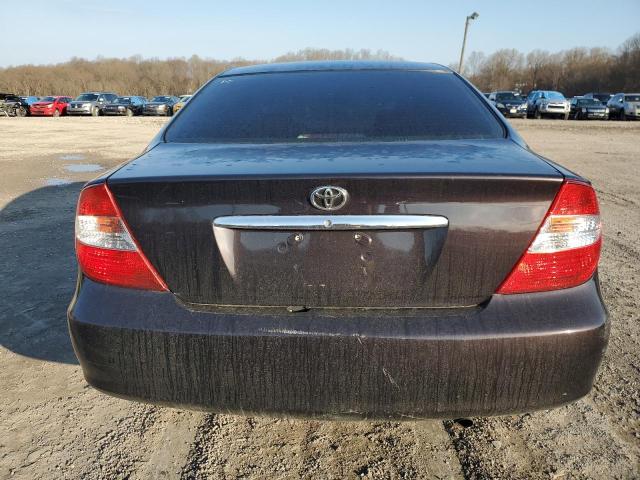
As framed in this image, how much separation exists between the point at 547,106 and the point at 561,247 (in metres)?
35.1

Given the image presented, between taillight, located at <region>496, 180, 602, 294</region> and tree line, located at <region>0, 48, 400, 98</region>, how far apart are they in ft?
252

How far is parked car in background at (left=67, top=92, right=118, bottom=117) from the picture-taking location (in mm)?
36281

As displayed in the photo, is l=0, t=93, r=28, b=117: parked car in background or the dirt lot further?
l=0, t=93, r=28, b=117: parked car in background

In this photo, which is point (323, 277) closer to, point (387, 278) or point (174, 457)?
point (387, 278)

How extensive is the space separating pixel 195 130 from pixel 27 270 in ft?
8.79

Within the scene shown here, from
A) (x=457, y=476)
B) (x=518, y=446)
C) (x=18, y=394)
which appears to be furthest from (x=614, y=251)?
(x=18, y=394)

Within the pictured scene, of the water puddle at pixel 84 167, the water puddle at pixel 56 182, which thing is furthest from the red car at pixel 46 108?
the water puddle at pixel 56 182

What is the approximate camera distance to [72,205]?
6387mm

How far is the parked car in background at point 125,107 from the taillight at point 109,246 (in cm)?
3946

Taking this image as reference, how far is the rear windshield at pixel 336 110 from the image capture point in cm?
216

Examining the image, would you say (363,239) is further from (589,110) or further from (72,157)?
(589,110)

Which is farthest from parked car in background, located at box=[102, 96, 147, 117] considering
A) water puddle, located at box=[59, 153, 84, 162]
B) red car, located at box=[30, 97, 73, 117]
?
water puddle, located at box=[59, 153, 84, 162]

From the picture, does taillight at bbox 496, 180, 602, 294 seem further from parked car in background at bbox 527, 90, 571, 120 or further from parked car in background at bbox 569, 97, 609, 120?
parked car in background at bbox 569, 97, 609, 120

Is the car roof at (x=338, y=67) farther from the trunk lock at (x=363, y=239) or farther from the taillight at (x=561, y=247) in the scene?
the trunk lock at (x=363, y=239)
